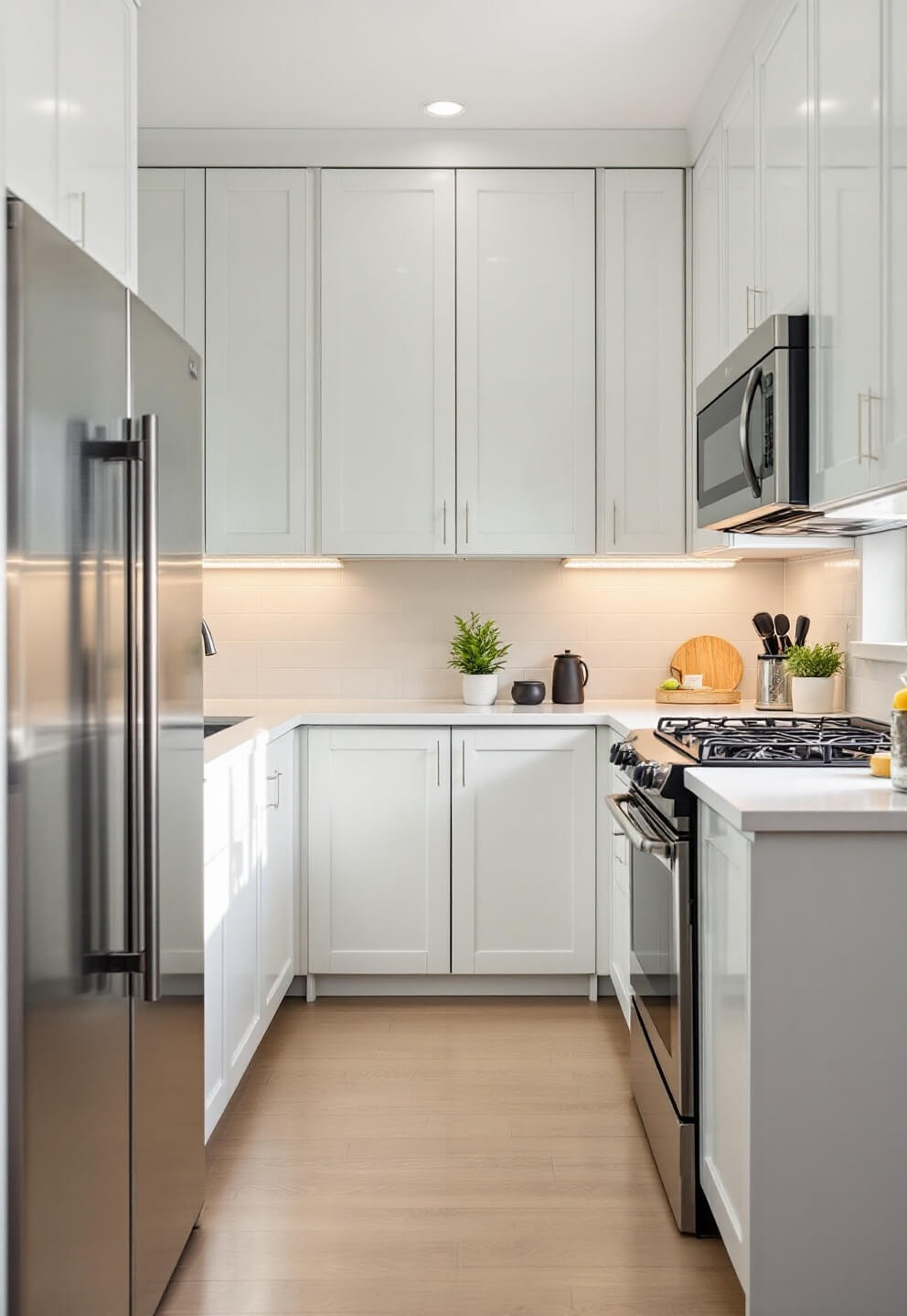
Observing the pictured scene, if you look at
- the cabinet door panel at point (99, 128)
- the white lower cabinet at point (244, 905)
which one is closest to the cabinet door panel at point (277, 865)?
the white lower cabinet at point (244, 905)

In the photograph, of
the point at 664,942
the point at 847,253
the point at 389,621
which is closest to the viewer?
the point at 847,253

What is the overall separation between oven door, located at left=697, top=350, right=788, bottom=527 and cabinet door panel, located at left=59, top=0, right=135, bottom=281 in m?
1.33

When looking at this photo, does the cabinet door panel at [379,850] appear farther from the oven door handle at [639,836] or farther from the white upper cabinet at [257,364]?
the oven door handle at [639,836]

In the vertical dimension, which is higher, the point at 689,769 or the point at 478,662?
the point at 478,662

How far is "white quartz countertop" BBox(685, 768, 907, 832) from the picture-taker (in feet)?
5.76

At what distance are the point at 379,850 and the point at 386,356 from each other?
5.23 feet

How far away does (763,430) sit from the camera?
2.46m

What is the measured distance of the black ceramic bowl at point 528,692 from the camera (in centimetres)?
387

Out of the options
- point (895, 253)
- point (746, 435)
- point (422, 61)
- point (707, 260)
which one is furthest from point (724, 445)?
point (422, 61)

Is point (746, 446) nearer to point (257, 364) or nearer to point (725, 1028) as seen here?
point (725, 1028)

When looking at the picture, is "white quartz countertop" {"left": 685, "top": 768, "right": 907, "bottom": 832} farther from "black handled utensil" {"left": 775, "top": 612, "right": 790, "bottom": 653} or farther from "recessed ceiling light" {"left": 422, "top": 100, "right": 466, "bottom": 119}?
"recessed ceiling light" {"left": 422, "top": 100, "right": 466, "bottom": 119}

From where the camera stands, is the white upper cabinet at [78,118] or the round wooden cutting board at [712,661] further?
the round wooden cutting board at [712,661]

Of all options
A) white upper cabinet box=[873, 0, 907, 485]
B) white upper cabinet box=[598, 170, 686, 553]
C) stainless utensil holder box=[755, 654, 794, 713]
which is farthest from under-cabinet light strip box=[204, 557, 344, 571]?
white upper cabinet box=[873, 0, 907, 485]

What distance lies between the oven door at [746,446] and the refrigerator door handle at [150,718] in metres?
1.27
